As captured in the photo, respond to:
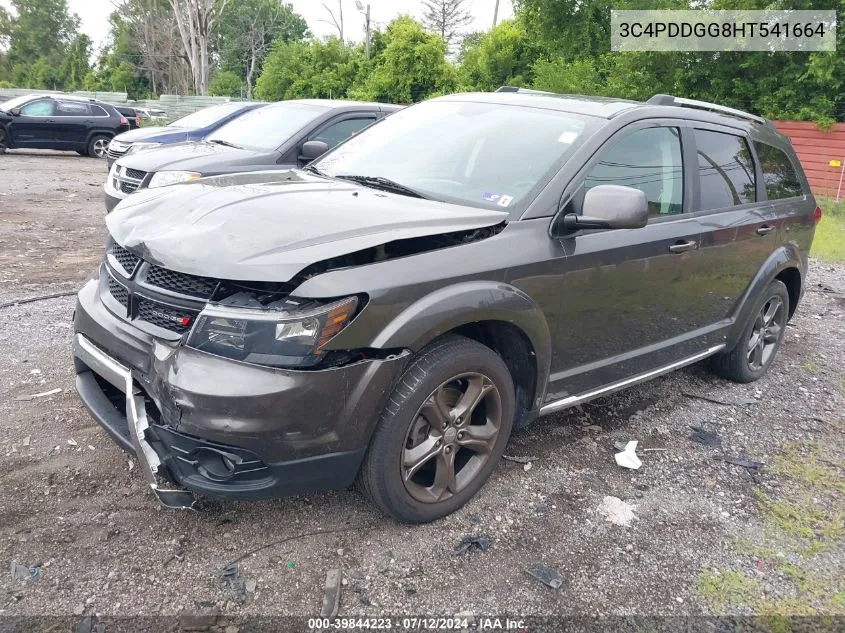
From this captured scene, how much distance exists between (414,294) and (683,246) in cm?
187

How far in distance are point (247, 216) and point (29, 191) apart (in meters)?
10.5

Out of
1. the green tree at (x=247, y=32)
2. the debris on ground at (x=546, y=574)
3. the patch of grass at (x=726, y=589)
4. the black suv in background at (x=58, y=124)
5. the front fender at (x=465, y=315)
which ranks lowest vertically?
the patch of grass at (x=726, y=589)

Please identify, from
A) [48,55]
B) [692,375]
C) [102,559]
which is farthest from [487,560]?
[48,55]

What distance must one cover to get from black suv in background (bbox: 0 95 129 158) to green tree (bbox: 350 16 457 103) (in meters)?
9.09

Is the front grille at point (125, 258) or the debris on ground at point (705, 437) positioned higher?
the front grille at point (125, 258)

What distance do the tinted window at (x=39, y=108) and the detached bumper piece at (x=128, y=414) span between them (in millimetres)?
16487

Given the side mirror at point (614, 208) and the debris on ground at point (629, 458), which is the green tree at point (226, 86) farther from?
the side mirror at point (614, 208)

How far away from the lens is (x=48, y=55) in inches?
2776

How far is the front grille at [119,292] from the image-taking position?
2835 millimetres

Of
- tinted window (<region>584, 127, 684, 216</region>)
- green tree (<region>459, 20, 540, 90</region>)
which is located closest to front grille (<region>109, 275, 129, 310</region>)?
tinted window (<region>584, 127, 684, 216</region>)

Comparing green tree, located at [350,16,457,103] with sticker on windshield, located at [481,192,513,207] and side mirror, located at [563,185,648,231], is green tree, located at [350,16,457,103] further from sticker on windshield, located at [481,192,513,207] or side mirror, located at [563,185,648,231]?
side mirror, located at [563,185,648,231]

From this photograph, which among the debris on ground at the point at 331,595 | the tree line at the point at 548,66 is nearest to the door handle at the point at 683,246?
the debris on ground at the point at 331,595

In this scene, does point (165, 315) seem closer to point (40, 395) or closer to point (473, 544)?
point (473, 544)

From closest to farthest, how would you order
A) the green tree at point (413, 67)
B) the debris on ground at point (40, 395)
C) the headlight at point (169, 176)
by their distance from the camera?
the debris on ground at point (40, 395) < the headlight at point (169, 176) < the green tree at point (413, 67)
